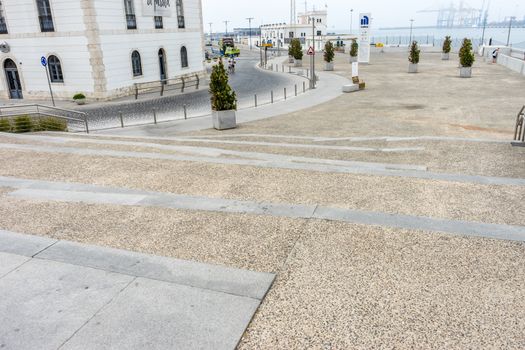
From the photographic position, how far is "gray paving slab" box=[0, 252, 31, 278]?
5633 millimetres

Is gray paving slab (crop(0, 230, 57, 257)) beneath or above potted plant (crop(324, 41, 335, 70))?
beneath

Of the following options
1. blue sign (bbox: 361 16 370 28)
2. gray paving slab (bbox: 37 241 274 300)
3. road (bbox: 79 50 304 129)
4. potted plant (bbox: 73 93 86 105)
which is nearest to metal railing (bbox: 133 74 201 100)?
road (bbox: 79 50 304 129)

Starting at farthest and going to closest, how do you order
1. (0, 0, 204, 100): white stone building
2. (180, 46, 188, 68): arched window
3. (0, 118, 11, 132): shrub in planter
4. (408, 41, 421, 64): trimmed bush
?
1. (180, 46, 188, 68): arched window
2. (408, 41, 421, 64): trimmed bush
3. (0, 0, 204, 100): white stone building
4. (0, 118, 11, 132): shrub in planter

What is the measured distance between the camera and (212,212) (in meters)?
7.52

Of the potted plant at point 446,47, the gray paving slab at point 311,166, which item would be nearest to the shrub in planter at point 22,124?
the gray paving slab at point 311,166

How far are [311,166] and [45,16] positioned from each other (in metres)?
28.2

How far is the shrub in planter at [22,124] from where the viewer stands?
16.5 meters

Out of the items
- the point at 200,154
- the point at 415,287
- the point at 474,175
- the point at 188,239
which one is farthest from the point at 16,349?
the point at 474,175

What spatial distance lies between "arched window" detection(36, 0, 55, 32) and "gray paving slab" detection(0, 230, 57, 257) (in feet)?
91.8

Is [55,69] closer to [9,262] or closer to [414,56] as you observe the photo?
[9,262]

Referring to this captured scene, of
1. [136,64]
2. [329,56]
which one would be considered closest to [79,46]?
[136,64]

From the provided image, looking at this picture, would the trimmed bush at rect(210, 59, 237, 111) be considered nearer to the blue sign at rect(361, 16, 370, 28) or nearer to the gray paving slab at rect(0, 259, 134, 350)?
the gray paving slab at rect(0, 259, 134, 350)

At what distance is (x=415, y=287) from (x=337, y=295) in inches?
40.3

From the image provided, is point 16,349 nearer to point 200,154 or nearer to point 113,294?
point 113,294
